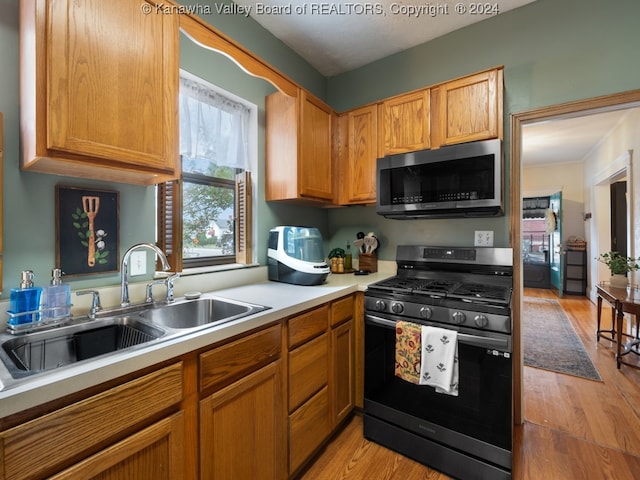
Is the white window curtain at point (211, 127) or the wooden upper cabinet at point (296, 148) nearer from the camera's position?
the white window curtain at point (211, 127)

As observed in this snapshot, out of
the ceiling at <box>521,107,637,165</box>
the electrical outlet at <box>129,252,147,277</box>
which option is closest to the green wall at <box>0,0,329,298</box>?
the electrical outlet at <box>129,252,147,277</box>

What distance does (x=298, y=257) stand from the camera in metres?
1.91

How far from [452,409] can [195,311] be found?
140cm

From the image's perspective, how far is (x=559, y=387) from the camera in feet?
7.61

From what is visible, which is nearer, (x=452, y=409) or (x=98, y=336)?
A: (x=98, y=336)

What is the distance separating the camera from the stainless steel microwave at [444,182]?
67.8 inches

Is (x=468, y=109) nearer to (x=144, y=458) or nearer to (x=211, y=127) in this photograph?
(x=211, y=127)

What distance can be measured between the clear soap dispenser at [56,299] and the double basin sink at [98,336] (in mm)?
62

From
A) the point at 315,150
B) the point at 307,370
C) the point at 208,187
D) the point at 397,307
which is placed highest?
the point at 315,150

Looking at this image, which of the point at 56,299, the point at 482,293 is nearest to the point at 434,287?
the point at 482,293

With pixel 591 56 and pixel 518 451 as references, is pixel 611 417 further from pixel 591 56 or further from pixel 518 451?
pixel 591 56

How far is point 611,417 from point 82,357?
295 cm

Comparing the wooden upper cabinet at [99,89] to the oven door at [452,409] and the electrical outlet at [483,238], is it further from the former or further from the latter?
the electrical outlet at [483,238]

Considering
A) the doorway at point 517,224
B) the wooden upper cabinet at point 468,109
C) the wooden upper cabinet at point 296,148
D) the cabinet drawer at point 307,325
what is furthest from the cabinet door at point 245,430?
the wooden upper cabinet at point 468,109
